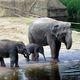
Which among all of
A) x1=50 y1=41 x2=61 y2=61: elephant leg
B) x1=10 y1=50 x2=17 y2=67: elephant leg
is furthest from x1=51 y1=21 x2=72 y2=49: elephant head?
x1=10 y1=50 x2=17 y2=67: elephant leg

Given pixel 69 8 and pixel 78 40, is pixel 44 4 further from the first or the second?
pixel 78 40

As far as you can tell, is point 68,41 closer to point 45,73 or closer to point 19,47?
point 19,47

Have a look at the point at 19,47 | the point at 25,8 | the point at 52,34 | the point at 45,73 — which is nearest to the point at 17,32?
the point at 52,34

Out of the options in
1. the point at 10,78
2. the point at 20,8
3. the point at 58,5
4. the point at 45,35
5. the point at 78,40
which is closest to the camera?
the point at 10,78

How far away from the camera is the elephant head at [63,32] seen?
12.2 meters

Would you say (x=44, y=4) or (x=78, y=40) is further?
(x=44, y=4)

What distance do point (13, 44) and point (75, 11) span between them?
18797mm

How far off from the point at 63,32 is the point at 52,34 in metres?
0.58

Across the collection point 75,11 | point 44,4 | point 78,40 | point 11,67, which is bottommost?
point 75,11

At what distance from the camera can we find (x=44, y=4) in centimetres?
2664

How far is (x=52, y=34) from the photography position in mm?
12969

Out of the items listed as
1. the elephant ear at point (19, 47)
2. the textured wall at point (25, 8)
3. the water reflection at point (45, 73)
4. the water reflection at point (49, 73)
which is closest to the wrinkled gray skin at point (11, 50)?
the elephant ear at point (19, 47)

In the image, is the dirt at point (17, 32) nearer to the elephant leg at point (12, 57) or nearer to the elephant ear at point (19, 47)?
the elephant ear at point (19, 47)

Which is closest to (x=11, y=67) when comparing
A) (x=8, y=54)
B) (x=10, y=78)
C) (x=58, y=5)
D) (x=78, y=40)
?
(x=8, y=54)
